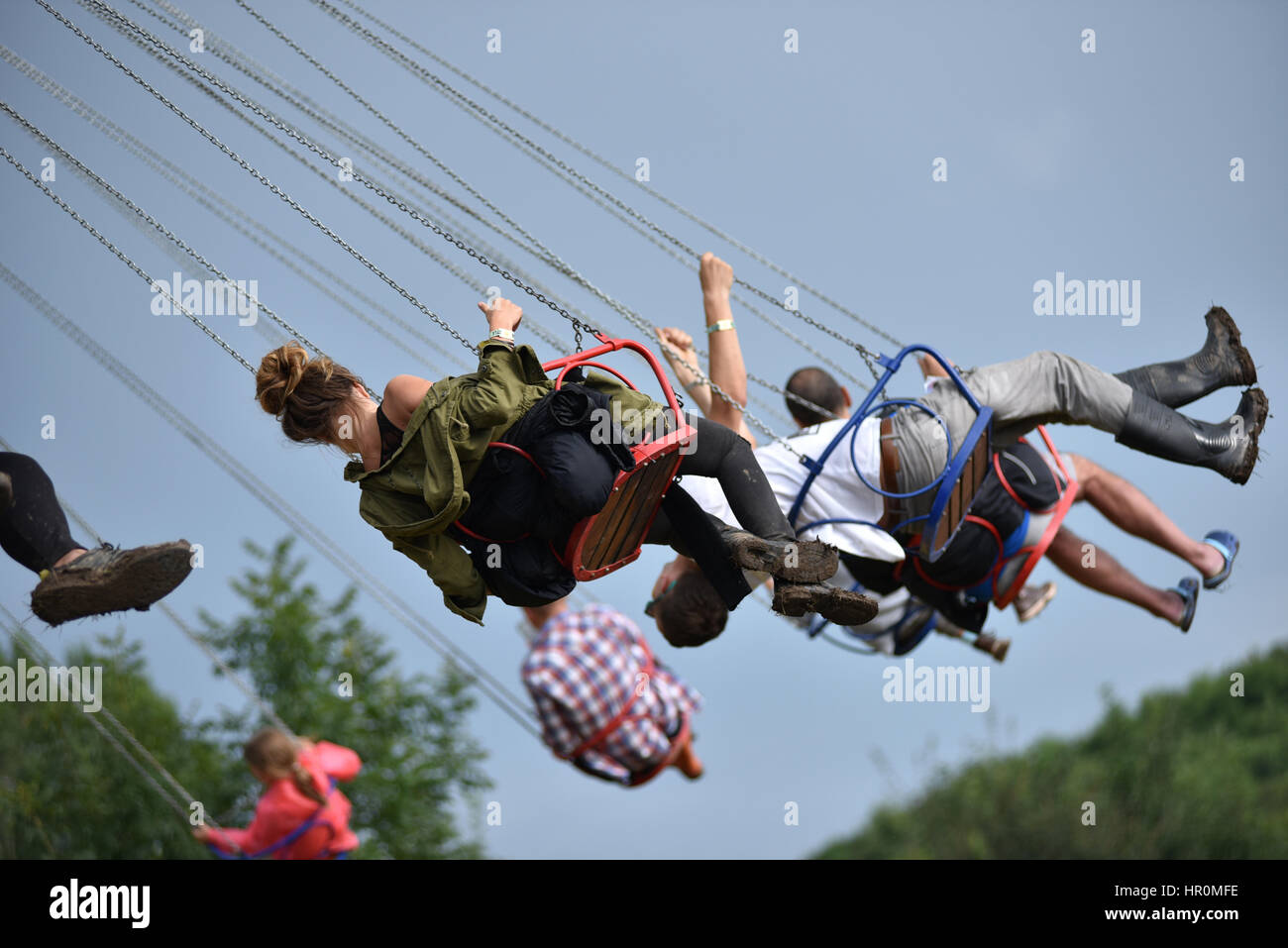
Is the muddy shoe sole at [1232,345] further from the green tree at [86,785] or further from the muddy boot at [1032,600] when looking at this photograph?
the green tree at [86,785]

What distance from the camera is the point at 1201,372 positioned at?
21.5 ft

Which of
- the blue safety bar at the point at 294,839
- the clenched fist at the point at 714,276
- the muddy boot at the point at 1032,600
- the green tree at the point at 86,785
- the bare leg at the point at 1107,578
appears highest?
the clenched fist at the point at 714,276

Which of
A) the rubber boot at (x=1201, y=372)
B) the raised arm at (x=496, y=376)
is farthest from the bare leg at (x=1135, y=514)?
the raised arm at (x=496, y=376)

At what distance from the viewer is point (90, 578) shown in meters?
5.76

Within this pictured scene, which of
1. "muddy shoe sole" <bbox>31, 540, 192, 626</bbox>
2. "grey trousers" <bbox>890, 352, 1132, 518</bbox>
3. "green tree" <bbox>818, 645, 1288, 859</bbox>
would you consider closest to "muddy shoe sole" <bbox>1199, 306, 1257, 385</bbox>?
"grey trousers" <bbox>890, 352, 1132, 518</bbox>

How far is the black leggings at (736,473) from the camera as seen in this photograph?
5.48 metres

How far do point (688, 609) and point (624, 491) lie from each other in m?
1.54

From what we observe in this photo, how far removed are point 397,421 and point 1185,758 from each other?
92.3ft

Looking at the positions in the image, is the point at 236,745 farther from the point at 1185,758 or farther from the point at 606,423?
the point at 1185,758

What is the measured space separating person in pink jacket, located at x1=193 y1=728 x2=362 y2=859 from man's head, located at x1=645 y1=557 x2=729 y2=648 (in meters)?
3.02

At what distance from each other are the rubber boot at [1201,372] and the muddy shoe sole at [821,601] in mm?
1884

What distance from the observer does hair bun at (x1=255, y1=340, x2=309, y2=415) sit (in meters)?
5.20
